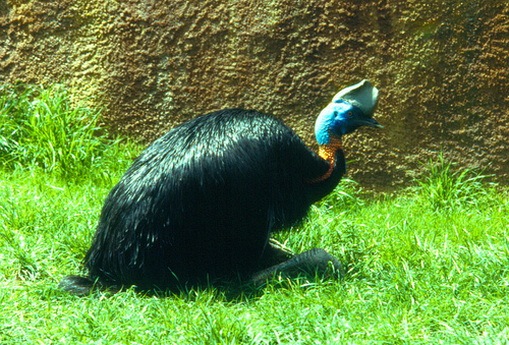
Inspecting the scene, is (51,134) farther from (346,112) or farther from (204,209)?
(346,112)

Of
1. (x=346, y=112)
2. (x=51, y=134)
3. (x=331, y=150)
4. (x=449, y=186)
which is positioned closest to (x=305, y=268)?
(x=331, y=150)

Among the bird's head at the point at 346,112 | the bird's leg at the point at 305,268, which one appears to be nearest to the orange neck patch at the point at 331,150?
the bird's head at the point at 346,112

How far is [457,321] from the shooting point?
421 cm

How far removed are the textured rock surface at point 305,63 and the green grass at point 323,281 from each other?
31 centimetres

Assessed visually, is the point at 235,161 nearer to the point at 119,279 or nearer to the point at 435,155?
the point at 119,279

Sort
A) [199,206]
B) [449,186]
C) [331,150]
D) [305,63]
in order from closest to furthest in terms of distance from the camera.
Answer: [199,206]
[331,150]
[449,186]
[305,63]

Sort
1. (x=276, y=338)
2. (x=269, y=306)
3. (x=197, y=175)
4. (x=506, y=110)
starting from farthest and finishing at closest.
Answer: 1. (x=506, y=110)
2. (x=197, y=175)
3. (x=269, y=306)
4. (x=276, y=338)

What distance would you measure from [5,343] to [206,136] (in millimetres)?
1566

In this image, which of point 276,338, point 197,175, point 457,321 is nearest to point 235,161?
point 197,175

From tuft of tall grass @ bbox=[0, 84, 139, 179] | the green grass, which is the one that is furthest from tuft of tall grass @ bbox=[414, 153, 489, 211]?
tuft of tall grass @ bbox=[0, 84, 139, 179]

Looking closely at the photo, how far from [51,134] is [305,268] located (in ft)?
8.09

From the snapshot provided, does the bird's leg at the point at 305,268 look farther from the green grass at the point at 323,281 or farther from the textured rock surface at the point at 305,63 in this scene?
the textured rock surface at the point at 305,63

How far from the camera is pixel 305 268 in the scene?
4.92 metres

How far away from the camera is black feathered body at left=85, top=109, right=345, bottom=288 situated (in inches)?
189
